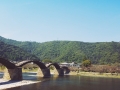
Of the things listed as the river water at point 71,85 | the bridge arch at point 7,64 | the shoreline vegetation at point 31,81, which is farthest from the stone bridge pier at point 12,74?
the river water at point 71,85

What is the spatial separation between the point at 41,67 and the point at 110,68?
44348 millimetres

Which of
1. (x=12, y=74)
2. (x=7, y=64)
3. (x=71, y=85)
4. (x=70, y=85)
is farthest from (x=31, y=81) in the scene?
(x=71, y=85)

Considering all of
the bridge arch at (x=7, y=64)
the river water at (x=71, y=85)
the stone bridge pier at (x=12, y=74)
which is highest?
the bridge arch at (x=7, y=64)

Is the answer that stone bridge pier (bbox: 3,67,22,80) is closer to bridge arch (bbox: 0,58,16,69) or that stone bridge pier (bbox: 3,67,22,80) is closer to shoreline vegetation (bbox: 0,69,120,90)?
bridge arch (bbox: 0,58,16,69)

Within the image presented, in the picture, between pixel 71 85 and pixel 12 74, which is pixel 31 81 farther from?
pixel 71 85

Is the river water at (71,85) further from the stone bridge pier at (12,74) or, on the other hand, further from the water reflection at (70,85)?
the stone bridge pier at (12,74)

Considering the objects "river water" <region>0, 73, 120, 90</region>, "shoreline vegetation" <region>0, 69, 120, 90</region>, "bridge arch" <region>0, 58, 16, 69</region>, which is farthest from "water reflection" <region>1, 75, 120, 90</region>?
"bridge arch" <region>0, 58, 16, 69</region>

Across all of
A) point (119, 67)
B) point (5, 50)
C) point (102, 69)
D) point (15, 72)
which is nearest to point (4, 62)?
point (15, 72)

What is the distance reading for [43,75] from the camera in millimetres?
84312

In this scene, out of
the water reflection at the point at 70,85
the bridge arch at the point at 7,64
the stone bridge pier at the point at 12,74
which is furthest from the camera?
the stone bridge pier at the point at 12,74

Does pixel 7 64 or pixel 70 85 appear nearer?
pixel 70 85

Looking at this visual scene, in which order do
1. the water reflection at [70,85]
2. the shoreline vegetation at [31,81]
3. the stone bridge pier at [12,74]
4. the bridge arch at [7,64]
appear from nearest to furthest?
the water reflection at [70,85]
the shoreline vegetation at [31,81]
the bridge arch at [7,64]
the stone bridge pier at [12,74]

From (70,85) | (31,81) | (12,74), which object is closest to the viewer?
(70,85)

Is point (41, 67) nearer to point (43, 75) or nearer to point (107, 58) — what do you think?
point (43, 75)
